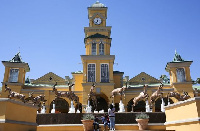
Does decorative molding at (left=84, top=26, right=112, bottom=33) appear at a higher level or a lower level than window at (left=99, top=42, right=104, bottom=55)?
higher

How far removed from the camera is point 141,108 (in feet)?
120

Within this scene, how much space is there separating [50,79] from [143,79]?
19690mm

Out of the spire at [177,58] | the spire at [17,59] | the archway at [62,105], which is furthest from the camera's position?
the spire at [177,58]

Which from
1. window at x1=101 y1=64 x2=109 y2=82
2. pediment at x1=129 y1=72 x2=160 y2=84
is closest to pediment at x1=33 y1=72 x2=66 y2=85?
window at x1=101 y1=64 x2=109 y2=82

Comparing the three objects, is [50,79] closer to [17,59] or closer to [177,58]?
[17,59]

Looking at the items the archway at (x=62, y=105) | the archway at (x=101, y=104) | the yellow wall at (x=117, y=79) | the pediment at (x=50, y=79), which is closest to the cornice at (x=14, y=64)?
the pediment at (x=50, y=79)

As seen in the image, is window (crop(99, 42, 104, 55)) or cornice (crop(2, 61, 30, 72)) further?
window (crop(99, 42, 104, 55))

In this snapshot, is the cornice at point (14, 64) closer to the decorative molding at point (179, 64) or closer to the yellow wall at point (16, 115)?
the yellow wall at point (16, 115)

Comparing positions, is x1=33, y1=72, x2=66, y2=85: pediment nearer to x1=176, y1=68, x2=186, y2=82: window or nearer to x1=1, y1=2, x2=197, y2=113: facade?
x1=1, y1=2, x2=197, y2=113: facade

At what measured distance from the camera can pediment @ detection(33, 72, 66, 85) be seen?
4259 centimetres

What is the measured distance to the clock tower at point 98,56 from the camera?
3416 cm

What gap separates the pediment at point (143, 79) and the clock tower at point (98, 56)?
8651 millimetres

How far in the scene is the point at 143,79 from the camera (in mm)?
43156

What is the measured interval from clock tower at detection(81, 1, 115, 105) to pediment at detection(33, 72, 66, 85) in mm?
8893
